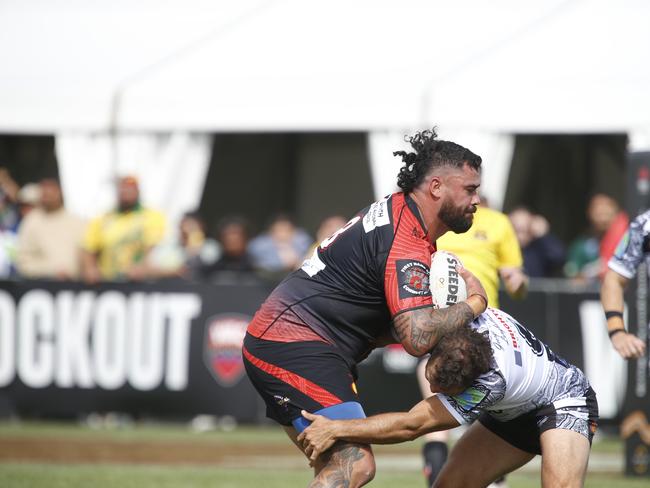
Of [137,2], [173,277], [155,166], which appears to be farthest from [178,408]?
[137,2]

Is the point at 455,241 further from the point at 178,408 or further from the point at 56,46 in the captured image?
the point at 56,46

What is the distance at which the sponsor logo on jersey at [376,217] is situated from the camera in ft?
21.0

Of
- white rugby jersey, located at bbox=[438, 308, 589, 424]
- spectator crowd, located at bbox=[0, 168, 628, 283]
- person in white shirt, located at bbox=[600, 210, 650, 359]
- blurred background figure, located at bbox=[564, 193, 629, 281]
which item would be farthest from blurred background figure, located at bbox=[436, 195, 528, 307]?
spectator crowd, located at bbox=[0, 168, 628, 283]

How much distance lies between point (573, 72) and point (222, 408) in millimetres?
5625

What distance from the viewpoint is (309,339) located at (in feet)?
21.3

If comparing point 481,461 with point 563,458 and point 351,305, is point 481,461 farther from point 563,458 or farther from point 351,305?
point 351,305

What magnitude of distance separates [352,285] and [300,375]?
0.50 metres

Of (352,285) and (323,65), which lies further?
(323,65)

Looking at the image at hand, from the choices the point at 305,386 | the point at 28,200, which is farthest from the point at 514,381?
the point at 28,200

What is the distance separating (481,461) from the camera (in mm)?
6961

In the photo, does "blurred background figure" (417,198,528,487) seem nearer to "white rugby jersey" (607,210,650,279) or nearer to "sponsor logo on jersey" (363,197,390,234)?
"white rugby jersey" (607,210,650,279)

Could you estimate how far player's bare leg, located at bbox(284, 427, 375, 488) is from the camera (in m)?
6.29

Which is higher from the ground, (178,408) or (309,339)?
(309,339)

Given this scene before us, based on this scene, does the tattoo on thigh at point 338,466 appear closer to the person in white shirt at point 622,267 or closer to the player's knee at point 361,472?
the player's knee at point 361,472
